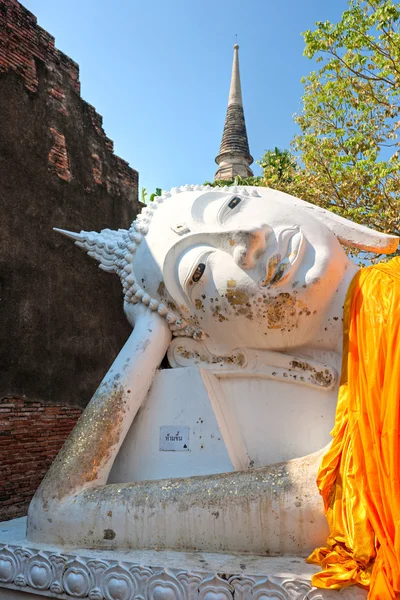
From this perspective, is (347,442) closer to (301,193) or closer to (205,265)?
(205,265)

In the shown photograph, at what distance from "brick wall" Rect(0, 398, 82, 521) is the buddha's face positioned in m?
3.94

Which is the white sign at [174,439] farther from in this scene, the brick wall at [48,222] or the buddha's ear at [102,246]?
the brick wall at [48,222]

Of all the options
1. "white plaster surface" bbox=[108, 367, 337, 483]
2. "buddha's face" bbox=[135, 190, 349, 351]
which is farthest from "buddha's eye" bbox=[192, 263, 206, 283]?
"white plaster surface" bbox=[108, 367, 337, 483]

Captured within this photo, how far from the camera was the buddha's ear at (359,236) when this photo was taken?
7.79 ft

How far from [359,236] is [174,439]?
1258mm

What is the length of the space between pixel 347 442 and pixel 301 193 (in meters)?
6.90

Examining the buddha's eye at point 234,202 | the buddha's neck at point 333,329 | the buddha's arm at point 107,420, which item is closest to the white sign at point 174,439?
the buddha's arm at point 107,420

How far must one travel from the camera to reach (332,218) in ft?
8.12

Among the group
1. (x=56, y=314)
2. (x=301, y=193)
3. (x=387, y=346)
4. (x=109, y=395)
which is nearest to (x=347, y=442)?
(x=387, y=346)

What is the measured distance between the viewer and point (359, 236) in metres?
2.40

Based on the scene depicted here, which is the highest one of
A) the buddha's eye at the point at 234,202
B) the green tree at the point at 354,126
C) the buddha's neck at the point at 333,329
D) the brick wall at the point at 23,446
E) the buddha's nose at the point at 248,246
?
the green tree at the point at 354,126

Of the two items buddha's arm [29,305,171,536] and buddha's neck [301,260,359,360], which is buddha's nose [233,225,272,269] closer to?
buddha's neck [301,260,359,360]

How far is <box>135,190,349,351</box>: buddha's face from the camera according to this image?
2230 mm

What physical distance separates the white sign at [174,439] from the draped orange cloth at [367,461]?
0.68 m
